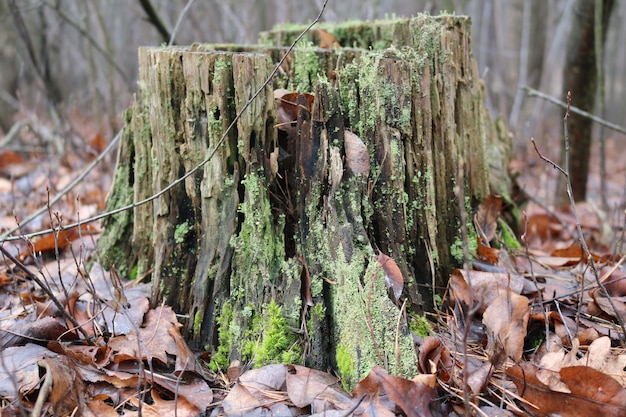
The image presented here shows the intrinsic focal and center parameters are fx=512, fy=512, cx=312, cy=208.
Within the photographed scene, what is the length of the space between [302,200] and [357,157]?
0.98ft

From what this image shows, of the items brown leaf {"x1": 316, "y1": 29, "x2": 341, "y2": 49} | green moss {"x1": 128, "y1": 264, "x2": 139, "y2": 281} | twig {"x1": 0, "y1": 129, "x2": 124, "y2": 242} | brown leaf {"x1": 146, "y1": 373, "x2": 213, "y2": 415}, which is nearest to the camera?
brown leaf {"x1": 146, "y1": 373, "x2": 213, "y2": 415}

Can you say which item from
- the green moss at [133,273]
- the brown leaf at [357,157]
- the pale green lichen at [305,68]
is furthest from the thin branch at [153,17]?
the brown leaf at [357,157]

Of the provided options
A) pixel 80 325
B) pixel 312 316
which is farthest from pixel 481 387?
pixel 80 325

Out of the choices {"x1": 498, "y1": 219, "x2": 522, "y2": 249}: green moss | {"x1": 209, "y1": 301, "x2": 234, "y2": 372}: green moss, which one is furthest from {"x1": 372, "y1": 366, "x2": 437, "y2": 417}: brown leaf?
{"x1": 498, "y1": 219, "x2": 522, "y2": 249}: green moss

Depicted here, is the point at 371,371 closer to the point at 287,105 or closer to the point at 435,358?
the point at 435,358

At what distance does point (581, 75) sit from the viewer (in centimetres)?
442

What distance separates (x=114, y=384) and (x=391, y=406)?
1.00 metres

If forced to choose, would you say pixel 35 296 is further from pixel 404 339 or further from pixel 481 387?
pixel 481 387

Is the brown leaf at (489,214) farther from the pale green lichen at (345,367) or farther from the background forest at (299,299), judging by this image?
the pale green lichen at (345,367)

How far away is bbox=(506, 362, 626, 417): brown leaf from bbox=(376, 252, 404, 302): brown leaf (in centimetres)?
51

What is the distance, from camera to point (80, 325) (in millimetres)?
2082

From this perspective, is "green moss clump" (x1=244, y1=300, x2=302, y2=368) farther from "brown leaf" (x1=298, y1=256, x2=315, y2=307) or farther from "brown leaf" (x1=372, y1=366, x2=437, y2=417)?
"brown leaf" (x1=372, y1=366, x2=437, y2=417)

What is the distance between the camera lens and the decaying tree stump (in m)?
2.08

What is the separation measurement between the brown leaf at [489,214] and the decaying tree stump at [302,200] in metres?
0.39
